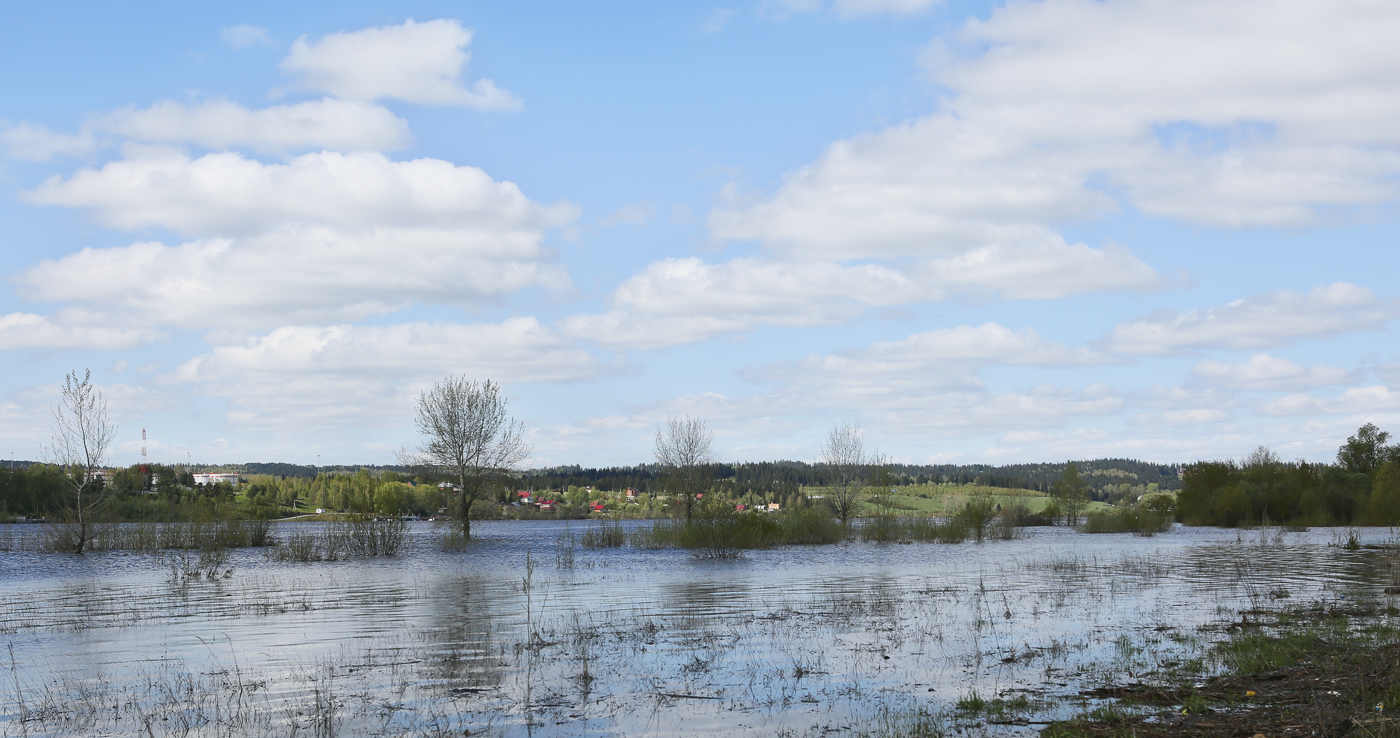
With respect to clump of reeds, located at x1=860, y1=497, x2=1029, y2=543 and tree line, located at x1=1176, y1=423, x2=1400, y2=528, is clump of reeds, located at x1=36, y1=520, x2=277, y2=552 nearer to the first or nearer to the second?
clump of reeds, located at x1=860, y1=497, x2=1029, y2=543

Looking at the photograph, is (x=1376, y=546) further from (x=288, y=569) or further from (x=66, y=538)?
(x=66, y=538)

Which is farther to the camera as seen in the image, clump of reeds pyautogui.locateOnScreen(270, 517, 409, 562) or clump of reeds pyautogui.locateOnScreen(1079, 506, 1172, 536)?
clump of reeds pyautogui.locateOnScreen(1079, 506, 1172, 536)

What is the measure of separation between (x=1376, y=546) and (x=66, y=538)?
6115 centimetres

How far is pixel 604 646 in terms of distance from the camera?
15.5 metres

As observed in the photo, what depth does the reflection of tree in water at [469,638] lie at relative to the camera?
1273 cm

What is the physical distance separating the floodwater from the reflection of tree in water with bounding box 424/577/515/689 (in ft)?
0.27

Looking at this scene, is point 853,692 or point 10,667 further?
point 10,667

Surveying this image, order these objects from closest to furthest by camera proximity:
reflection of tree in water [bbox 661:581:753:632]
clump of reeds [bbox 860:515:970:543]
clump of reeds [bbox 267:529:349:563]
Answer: reflection of tree in water [bbox 661:581:753:632], clump of reeds [bbox 267:529:349:563], clump of reeds [bbox 860:515:970:543]

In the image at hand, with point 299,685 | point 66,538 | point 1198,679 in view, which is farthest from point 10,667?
point 66,538

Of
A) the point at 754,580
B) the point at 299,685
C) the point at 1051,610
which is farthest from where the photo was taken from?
the point at 754,580

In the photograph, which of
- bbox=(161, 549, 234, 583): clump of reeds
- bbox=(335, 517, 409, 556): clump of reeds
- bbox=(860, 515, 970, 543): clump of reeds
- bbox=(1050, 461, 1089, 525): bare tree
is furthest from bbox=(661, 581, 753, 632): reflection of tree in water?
bbox=(1050, 461, 1089, 525): bare tree

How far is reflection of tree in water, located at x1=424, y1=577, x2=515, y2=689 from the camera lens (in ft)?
41.8

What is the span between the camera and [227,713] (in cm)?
1062

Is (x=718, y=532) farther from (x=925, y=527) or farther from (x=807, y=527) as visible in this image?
(x=925, y=527)
